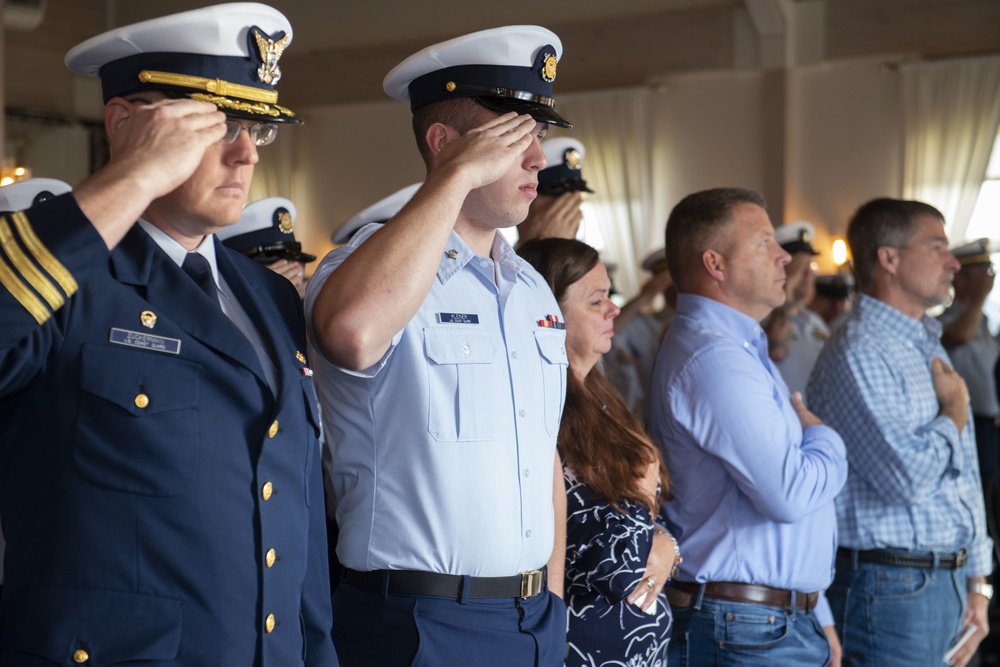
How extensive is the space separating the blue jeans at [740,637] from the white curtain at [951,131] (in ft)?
24.8

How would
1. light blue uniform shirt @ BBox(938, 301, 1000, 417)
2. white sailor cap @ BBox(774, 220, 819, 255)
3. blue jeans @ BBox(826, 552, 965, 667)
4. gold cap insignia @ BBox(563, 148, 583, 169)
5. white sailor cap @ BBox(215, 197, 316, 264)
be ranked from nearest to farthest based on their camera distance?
blue jeans @ BBox(826, 552, 965, 667), white sailor cap @ BBox(215, 197, 316, 264), gold cap insignia @ BBox(563, 148, 583, 169), white sailor cap @ BBox(774, 220, 819, 255), light blue uniform shirt @ BBox(938, 301, 1000, 417)

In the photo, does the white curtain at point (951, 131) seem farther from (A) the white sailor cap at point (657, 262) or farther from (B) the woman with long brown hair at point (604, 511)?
(B) the woman with long brown hair at point (604, 511)

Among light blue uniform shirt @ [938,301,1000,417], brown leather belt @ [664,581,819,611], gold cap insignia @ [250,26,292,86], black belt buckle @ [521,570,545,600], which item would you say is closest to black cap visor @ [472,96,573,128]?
gold cap insignia @ [250,26,292,86]

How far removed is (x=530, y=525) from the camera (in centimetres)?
194

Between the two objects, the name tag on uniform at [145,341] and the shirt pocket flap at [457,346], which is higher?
the name tag on uniform at [145,341]

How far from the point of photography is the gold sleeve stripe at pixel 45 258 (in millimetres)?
1241

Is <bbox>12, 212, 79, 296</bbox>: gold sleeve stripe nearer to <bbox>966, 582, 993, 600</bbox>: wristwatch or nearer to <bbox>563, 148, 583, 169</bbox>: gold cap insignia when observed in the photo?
<bbox>563, 148, 583, 169</bbox>: gold cap insignia

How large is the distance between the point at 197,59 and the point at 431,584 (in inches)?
35.4

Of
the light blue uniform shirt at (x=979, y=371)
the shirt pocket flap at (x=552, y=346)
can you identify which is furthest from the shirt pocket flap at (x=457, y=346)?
the light blue uniform shirt at (x=979, y=371)

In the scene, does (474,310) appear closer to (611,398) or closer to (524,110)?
(524,110)

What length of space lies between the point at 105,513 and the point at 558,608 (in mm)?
977

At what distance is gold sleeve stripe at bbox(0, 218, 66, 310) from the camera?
123cm

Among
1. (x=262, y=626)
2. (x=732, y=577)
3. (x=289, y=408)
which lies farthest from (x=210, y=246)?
(x=732, y=577)

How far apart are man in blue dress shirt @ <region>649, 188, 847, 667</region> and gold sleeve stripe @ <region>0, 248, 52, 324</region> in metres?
1.82
